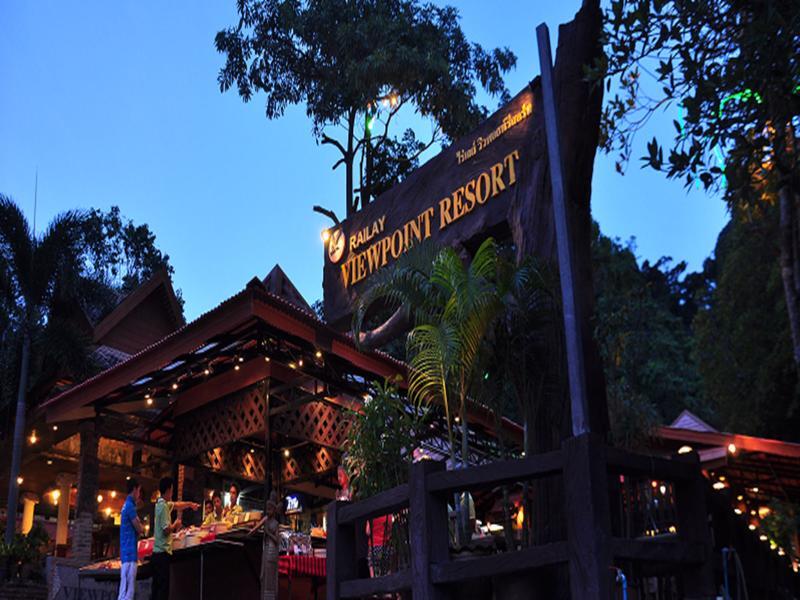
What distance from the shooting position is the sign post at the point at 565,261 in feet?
20.7

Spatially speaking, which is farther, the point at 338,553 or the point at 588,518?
the point at 338,553

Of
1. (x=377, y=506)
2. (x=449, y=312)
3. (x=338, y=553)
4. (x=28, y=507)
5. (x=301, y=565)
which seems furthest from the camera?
(x=28, y=507)

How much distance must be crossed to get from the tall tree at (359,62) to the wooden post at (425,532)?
19.6m

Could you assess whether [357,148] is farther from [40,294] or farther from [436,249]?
[436,249]

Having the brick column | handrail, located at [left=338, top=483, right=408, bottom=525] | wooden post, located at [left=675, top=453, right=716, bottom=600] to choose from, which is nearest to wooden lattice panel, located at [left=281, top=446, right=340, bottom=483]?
the brick column

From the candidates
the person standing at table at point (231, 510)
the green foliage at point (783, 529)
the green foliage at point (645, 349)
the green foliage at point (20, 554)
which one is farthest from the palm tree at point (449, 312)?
the green foliage at point (783, 529)

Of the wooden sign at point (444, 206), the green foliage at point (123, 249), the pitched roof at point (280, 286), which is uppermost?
the green foliage at point (123, 249)

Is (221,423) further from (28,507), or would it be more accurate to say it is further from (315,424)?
(28,507)

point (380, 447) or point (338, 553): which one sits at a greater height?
point (380, 447)

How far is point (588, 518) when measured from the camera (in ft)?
18.8

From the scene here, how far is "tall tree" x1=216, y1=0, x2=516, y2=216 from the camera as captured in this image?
25438 mm

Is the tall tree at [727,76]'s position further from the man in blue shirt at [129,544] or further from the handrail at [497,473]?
the man in blue shirt at [129,544]

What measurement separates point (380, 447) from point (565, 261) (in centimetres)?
254

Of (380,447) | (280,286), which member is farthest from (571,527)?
(280,286)
